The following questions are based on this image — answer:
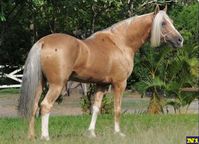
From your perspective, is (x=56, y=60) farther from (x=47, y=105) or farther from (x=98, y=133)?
(x=98, y=133)

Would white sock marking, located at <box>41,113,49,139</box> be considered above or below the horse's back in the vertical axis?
below

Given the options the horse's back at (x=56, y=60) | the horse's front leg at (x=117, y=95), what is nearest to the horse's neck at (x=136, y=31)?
the horse's front leg at (x=117, y=95)

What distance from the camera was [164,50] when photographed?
16.6 m

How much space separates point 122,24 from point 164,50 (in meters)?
7.52

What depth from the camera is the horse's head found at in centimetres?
891

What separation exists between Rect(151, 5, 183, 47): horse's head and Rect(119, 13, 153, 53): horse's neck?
0.27 meters

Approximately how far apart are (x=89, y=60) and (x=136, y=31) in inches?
49.7

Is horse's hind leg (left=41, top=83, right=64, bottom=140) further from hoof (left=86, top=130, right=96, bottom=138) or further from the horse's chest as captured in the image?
the horse's chest

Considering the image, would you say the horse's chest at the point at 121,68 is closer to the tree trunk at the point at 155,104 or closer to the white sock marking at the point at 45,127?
the white sock marking at the point at 45,127

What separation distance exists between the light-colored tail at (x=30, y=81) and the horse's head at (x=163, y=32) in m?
2.11

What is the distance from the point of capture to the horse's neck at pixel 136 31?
9.21 metres

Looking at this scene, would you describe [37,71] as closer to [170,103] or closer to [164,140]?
[164,140]

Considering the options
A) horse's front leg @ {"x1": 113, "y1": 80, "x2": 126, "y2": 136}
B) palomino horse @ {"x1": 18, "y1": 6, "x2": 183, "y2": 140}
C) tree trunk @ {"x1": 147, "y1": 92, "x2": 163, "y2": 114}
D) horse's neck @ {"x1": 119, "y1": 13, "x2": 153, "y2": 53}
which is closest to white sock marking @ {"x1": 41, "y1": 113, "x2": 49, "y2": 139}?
palomino horse @ {"x1": 18, "y1": 6, "x2": 183, "y2": 140}

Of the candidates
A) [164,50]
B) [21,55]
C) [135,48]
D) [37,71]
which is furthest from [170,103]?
[37,71]
